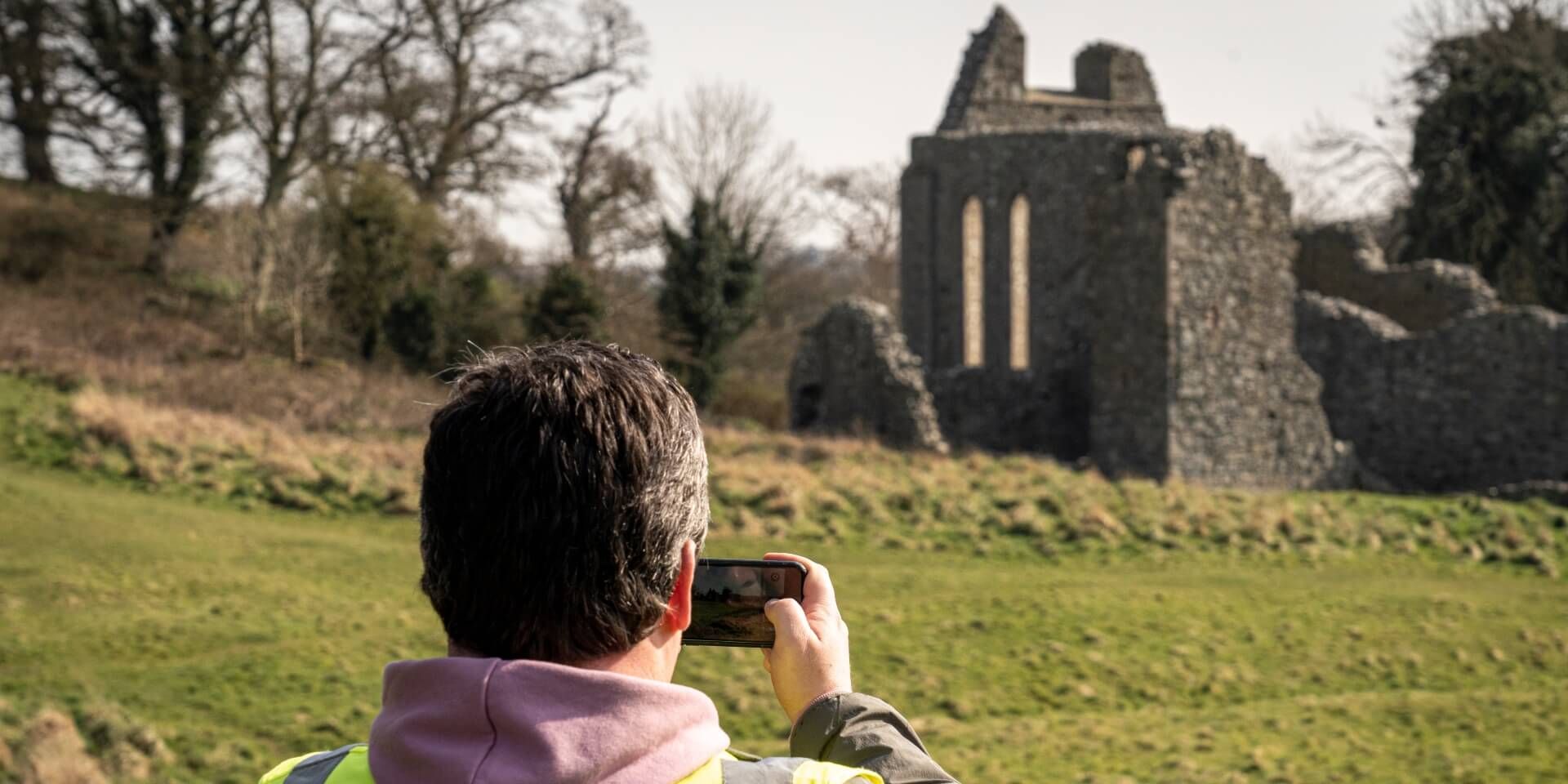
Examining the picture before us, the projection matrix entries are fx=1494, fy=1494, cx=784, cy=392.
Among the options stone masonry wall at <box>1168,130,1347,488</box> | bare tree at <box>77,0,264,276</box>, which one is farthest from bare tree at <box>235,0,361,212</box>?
stone masonry wall at <box>1168,130,1347,488</box>

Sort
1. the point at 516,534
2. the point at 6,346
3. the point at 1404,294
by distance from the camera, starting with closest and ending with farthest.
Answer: the point at 516,534, the point at 6,346, the point at 1404,294

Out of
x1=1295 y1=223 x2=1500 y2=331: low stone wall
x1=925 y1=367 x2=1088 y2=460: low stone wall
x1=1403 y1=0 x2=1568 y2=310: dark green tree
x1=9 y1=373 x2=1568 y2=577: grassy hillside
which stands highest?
x1=1403 y1=0 x2=1568 y2=310: dark green tree

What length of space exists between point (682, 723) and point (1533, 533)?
14.2 metres

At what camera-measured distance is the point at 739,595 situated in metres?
1.91

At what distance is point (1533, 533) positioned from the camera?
45.5 ft

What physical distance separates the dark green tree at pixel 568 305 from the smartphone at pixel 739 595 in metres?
20.8

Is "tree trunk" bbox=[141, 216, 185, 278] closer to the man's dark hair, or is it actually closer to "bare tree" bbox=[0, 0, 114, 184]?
"bare tree" bbox=[0, 0, 114, 184]

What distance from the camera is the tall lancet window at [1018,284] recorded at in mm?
26797

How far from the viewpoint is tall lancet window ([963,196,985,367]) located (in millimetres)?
26750

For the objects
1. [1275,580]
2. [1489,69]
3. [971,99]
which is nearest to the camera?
[1275,580]

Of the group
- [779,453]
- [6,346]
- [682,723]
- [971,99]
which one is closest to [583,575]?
[682,723]

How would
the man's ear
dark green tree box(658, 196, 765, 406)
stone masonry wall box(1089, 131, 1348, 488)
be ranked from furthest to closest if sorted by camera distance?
dark green tree box(658, 196, 765, 406)
stone masonry wall box(1089, 131, 1348, 488)
the man's ear

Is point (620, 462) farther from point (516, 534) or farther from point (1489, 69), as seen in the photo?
point (1489, 69)

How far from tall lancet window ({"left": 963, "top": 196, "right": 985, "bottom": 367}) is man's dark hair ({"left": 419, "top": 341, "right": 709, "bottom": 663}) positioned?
83.3 feet
